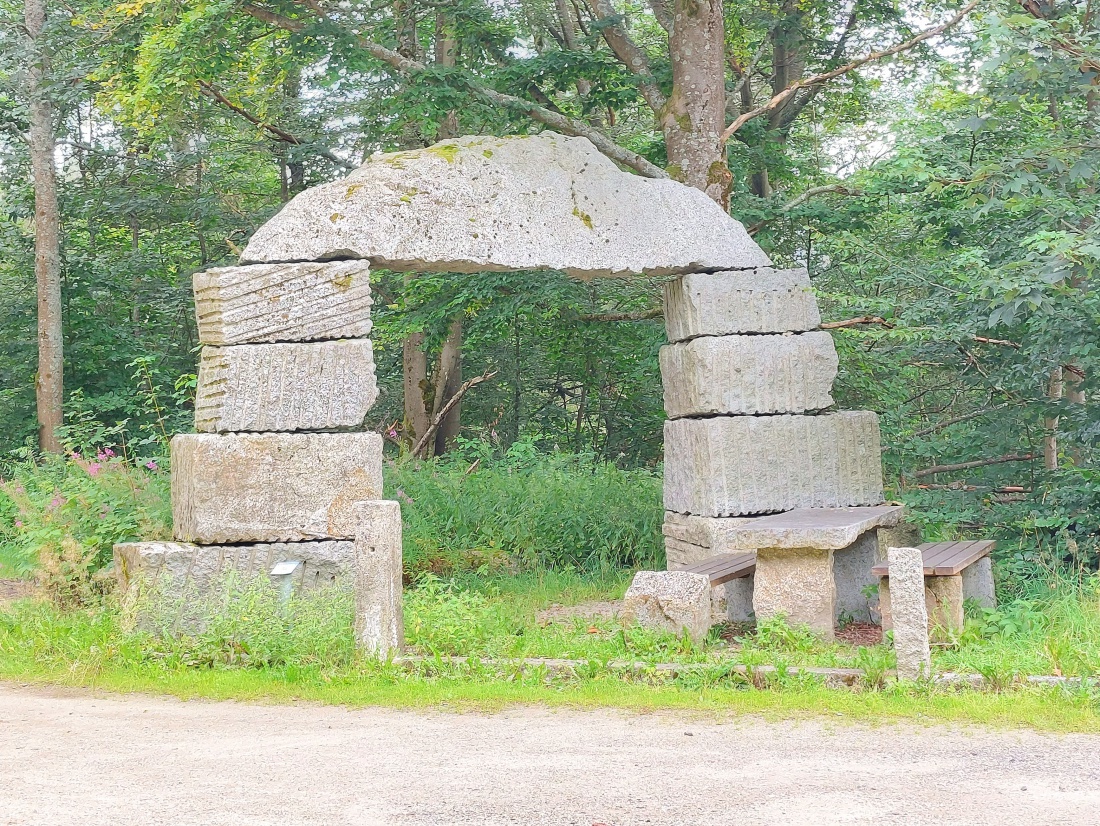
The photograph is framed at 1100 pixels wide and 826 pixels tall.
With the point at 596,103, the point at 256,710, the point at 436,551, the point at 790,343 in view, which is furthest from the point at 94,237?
the point at 256,710

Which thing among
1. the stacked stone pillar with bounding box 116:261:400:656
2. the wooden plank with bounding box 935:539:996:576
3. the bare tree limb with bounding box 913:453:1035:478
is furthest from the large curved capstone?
the wooden plank with bounding box 935:539:996:576

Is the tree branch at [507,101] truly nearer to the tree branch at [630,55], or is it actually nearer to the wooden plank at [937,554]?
the tree branch at [630,55]

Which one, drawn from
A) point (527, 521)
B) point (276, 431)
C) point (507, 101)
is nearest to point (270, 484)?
point (276, 431)

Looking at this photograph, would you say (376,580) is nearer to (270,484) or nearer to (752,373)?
(270,484)

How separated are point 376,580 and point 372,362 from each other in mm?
1901

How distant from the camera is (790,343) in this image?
8609 mm

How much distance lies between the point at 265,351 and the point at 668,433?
3284mm

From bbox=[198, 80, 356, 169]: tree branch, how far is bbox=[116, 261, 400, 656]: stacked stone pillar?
746 centimetres

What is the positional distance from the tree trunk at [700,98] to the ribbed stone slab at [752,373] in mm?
1874

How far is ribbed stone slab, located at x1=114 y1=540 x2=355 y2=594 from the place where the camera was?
6812mm

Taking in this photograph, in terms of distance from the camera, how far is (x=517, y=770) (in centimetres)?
441

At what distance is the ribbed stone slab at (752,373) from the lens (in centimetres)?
837

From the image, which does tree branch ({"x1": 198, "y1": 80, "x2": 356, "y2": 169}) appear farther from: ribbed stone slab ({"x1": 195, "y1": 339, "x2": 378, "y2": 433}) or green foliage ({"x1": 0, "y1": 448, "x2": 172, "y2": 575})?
ribbed stone slab ({"x1": 195, "y1": 339, "x2": 378, "y2": 433})

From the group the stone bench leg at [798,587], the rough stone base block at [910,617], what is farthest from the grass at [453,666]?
the stone bench leg at [798,587]
